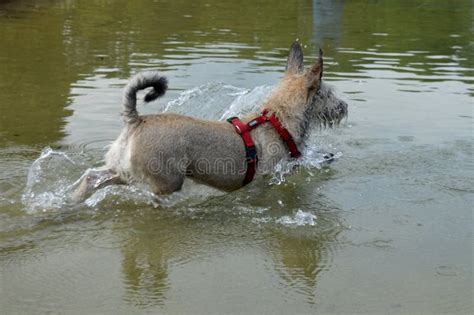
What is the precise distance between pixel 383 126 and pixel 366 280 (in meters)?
4.24

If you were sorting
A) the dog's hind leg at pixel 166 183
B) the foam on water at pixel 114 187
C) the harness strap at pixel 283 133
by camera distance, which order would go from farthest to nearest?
the harness strap at pixel 283 133 < the foam on water at pixel 114 187 < the dog's hind leg at pixel 166 183

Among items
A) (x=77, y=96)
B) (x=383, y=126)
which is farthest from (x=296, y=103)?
(x=77, y=96)

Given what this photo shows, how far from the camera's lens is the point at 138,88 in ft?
18.5

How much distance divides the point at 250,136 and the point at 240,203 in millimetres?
675

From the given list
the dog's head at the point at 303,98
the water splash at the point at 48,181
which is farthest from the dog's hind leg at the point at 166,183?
the dog's head at the point at 303,98

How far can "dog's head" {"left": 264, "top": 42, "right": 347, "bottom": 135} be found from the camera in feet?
21.0

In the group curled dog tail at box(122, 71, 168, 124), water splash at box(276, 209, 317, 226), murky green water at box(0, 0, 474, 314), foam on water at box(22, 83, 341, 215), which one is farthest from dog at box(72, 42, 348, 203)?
water splash at box(276, 209, 317, 226)

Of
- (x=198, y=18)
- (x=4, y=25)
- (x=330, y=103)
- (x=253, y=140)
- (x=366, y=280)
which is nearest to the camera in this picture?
(x=366, y=280)

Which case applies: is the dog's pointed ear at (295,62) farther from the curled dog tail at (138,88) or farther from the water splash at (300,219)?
the curled dog tail at (138,88)

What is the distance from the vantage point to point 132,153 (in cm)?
566

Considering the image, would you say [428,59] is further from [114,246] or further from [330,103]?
[114,246]

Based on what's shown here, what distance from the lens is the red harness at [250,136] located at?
6.11 m

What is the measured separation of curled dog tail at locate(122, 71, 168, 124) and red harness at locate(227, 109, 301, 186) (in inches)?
33.8

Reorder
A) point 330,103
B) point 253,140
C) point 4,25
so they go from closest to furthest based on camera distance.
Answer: point 253,140, point 330,103, point 4,25
